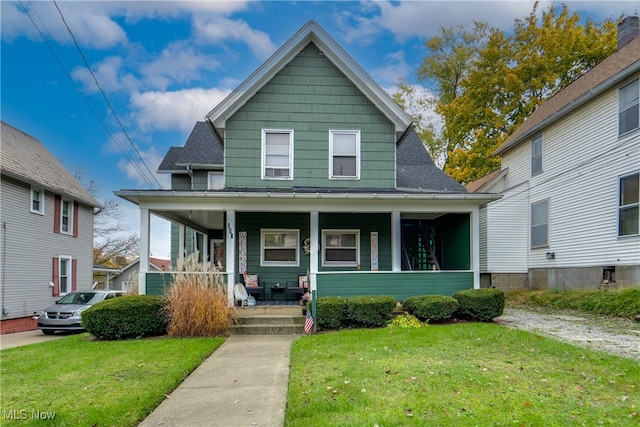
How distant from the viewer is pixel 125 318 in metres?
8.33

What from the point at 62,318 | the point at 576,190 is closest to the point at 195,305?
the point at 62,318

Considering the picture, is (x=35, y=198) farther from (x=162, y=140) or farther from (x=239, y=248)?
(x=239, y=248)

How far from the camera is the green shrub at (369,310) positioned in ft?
28.4

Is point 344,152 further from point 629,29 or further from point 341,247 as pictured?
point 629,29

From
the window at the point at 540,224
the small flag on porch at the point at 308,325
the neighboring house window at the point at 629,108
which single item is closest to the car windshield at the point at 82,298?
the small flag on porch at the point at 308,325

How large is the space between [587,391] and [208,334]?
653 cm

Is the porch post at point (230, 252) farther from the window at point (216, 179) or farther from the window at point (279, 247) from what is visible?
the window at point (216, 179)

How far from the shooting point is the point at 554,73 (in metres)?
20.7

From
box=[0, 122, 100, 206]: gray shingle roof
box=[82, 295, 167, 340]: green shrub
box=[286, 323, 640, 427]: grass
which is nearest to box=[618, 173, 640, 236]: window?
box=[286, 323, 640, 427]: grass

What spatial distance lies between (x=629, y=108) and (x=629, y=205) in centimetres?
260

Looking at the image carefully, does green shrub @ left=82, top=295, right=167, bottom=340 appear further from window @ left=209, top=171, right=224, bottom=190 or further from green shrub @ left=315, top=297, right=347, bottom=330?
window @ left=209, top=171, right=224, bottom=190

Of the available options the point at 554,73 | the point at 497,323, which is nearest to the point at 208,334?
the point at 497,323

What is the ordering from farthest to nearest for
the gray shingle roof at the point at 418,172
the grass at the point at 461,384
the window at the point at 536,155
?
the window at the point at 536,155
the gray shingle roof at the point at 418,172
the grass at the point at 461,384
